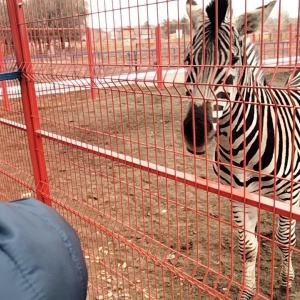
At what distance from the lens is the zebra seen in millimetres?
1801

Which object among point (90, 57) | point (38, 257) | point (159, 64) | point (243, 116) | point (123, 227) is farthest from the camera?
point (123, 227)

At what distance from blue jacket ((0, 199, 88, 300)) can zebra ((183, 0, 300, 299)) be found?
37.8 inches

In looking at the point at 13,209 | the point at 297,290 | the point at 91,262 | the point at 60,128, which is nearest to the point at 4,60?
the point at 60,128

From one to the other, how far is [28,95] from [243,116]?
1.86 m

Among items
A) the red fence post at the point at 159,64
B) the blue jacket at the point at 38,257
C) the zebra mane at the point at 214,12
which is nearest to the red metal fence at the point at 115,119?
the red fence post at the point at 159,64

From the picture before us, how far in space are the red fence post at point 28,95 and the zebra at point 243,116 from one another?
130 centimetres

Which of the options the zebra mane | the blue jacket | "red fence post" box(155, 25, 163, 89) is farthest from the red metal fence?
the blue jacket

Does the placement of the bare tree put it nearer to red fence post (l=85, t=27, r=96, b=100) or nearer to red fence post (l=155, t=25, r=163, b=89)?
red fence post (l=85, t=27, r=96, b=100)

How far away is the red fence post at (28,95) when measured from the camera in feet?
10.2

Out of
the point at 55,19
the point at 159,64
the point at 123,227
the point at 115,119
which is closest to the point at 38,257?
the point at 159,64

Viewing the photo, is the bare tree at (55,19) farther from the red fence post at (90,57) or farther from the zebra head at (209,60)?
the zebra head at (209,60)

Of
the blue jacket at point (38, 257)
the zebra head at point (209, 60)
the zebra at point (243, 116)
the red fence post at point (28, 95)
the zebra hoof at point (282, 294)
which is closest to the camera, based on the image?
the blue jacket at point (38, 257)

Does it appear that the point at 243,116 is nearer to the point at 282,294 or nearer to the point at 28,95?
the point at 28,95

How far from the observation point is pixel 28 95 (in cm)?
319
